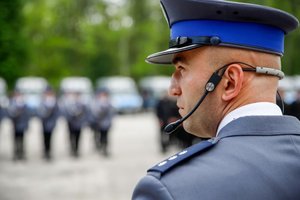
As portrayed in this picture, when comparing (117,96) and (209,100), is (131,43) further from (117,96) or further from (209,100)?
(209,100)

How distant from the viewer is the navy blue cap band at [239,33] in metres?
1.54

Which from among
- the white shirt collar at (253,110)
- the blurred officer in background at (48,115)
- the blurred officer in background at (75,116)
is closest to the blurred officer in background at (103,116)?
the blurred officer in background at (75,116)

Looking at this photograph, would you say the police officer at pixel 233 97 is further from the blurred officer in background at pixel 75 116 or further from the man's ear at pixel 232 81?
the blurred officer in background at pixel 75 116

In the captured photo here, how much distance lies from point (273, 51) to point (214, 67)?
21cm

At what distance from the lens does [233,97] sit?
1.52m

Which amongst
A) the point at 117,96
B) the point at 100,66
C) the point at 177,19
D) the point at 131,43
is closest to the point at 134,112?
the point at 117,96

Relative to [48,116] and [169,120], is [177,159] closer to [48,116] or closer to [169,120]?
[169,120]

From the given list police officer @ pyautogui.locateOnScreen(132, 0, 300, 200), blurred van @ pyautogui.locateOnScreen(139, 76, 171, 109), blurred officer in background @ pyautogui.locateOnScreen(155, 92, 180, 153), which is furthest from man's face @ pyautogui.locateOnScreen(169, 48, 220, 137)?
blurred van @ pyautogui.locateOnScreen(139, 76, 171, 109)

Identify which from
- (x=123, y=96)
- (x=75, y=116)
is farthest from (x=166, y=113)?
(x=123, y=96)

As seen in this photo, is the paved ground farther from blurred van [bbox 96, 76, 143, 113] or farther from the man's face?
blurred van [bbox 96, 76, 143, 113]

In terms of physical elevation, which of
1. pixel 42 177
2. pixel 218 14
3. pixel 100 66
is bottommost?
pixel 42 177

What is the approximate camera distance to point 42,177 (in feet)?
35.9

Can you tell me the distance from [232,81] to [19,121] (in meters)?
12.6

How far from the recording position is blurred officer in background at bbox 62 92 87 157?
14.6 m
